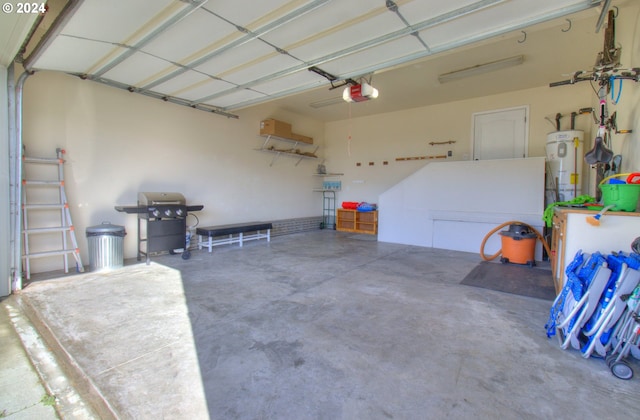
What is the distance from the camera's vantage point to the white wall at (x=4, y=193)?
3220mm

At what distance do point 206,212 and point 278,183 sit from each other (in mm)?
2210

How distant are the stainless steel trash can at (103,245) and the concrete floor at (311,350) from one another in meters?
0.28

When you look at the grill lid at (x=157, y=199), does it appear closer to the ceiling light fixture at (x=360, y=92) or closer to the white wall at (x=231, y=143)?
the white wall at (x=231, y=143)

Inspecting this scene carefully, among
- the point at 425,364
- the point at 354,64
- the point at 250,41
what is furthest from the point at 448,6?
the point at 425,364

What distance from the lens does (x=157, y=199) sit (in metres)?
4.71

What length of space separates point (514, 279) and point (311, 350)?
3266 millimetres

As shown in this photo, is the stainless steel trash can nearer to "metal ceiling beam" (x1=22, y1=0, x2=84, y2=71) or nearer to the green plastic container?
"metal ceiling beam" (x1=22, y1=0, x2=84, y2=71)

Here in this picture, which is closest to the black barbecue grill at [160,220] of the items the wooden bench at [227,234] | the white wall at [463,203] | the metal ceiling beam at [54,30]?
the wooden bench at [227,234]

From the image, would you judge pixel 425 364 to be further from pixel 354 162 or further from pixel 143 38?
pixel 354 162

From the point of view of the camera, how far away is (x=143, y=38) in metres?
3.08

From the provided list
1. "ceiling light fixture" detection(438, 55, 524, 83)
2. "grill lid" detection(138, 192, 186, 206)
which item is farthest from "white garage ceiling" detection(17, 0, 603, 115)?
"ceiling light fixture" detection(438, 55, 524, 83)

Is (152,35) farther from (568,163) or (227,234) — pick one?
(568,163)

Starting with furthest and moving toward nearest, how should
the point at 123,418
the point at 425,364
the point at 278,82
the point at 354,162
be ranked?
1. the point at 354,162
2. the point at 278,82
3. the point at 425,364
4. the point at 123,418

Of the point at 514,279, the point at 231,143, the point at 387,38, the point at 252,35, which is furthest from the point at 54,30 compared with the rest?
the point at 514,279
